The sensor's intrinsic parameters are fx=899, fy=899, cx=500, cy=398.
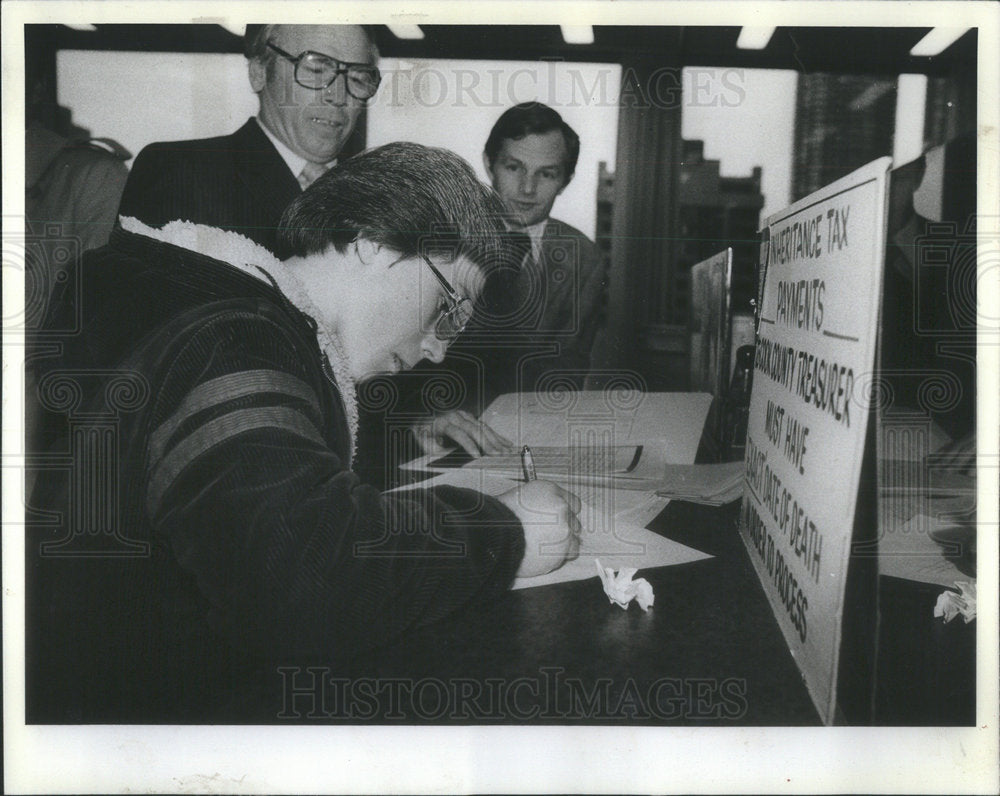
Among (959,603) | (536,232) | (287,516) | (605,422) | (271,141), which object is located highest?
(271,141)

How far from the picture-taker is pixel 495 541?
1.38m

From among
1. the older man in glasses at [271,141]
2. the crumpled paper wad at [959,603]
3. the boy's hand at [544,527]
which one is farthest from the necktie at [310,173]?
the crumpled paper wad at [959,603]

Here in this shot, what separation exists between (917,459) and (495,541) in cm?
67

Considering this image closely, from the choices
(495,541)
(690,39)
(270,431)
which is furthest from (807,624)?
(690,39)

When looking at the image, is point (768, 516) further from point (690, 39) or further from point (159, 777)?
point (159, 777)

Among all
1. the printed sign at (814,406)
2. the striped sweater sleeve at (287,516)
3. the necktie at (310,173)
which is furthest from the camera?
the necktie at (310,173)

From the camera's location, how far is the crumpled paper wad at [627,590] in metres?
1.36

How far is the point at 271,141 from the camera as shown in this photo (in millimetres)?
1407

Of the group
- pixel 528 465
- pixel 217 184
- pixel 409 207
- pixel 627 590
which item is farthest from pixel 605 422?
pixel 217 184

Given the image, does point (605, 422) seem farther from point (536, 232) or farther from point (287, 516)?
point (287, 516)

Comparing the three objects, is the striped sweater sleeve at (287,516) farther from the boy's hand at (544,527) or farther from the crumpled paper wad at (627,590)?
the crumpled paper wad at (627,590)

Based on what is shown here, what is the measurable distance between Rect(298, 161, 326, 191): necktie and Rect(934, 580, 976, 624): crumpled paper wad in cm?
117

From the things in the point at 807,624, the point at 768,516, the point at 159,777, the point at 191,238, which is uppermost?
the point at 191,238

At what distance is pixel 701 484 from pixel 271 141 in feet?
2.84
